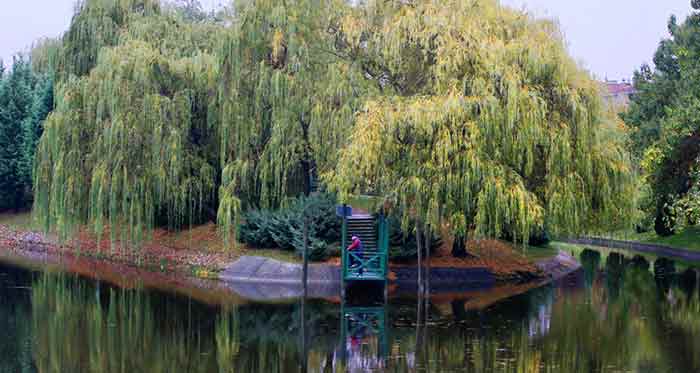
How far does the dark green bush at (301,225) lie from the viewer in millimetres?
31172

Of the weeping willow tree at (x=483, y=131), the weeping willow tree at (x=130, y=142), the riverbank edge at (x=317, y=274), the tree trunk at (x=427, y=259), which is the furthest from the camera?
the weeping willow tree at (x=130, y=142)

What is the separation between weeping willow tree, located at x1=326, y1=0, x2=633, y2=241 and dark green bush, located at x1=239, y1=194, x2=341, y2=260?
2.00m

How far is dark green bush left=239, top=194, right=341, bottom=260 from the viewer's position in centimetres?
3117

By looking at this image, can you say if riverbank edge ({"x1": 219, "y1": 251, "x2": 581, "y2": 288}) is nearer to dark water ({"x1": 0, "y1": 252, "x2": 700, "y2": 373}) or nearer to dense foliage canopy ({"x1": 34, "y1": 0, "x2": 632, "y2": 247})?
dense foliage canopy ({"x1": 34, "y1": 0, "x2": 632, "y2": 247})

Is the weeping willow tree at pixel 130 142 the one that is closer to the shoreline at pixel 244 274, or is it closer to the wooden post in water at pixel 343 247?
the shoreline at pixel 244 274

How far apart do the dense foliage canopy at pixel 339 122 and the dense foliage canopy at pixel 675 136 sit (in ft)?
9.92

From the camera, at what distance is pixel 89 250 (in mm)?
40531

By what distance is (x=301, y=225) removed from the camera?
1227 inches

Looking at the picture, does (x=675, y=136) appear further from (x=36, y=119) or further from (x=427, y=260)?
(x=36, y=119)

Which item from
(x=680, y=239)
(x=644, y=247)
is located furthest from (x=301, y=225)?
(x=644, y=247)

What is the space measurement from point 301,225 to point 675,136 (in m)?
14.3

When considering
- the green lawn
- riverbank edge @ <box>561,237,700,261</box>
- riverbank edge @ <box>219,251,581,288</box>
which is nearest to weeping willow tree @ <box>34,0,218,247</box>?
riverbank edge @ <box>219,251,581,288</box>

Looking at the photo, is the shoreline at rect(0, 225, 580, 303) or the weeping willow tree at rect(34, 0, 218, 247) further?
the weeping willow tree at rect(34, 0, 218, 247)

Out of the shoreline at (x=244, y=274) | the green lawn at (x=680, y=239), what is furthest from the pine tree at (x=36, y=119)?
the green lawn at (x=680, y=239)
